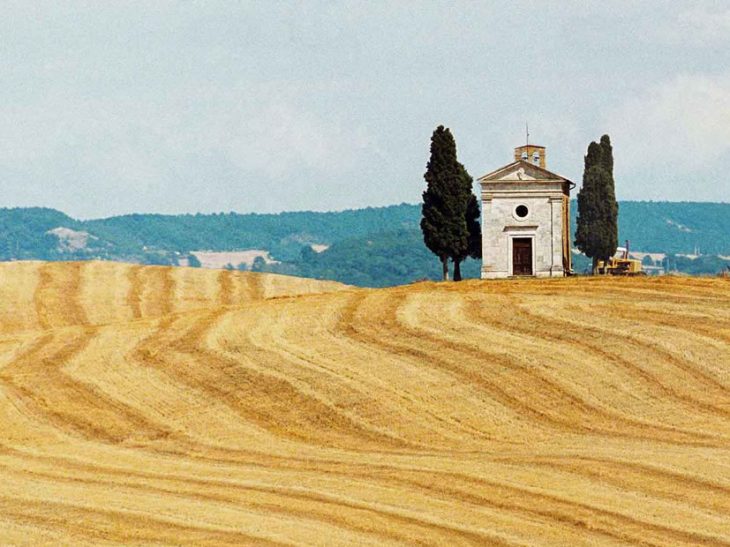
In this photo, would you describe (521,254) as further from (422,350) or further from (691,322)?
(422,350)

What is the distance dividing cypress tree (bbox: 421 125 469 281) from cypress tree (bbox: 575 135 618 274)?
30.5m

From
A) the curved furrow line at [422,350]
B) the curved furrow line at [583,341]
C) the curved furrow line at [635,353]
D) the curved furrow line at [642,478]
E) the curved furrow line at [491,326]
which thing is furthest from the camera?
the curved furrow line at [635,353]

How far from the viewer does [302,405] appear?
4938cm

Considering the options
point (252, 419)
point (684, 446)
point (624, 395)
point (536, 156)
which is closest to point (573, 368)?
point (624, 395)

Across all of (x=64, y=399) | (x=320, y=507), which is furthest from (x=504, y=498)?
(x=64, y=399)

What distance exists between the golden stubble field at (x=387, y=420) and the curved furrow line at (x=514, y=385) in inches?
5.2

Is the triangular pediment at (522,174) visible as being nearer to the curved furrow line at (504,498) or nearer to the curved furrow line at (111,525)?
the curved furrow line at (504,498)

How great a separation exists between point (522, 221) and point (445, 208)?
5946 mm

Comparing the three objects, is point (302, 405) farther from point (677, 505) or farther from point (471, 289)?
point (471, 289)

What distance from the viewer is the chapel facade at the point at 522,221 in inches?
3455

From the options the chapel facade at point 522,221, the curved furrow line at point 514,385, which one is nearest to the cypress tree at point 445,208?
the chapel facade at point 522,221

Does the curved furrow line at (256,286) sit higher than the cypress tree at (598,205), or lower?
lower

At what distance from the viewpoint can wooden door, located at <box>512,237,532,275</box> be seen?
8788 cm

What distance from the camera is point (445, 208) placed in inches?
3563
